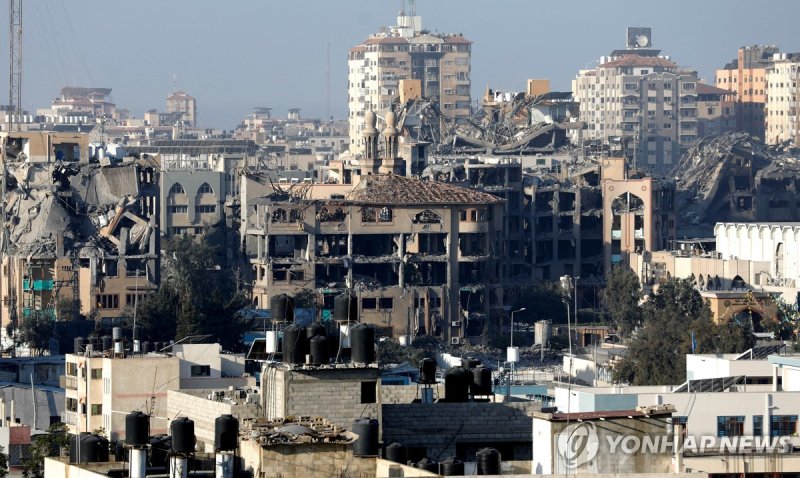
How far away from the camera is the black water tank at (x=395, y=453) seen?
31344 mm

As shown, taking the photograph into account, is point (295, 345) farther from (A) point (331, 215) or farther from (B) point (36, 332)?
(A) point (331, 215)

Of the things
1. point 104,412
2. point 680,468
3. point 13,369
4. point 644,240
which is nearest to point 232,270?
point 644,240

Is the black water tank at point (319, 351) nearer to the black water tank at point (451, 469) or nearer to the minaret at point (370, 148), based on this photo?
the black water tank at point (451, 469)

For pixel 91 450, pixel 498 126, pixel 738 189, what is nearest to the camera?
pixel 91 450

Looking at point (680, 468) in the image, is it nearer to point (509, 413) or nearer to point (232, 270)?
point (509, 413)

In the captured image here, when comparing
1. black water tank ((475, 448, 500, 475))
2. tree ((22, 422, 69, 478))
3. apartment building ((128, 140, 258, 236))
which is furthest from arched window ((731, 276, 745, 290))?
black water tank ((475, 448, 500, 475))

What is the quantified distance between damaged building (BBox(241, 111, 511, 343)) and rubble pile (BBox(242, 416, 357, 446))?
78957mm

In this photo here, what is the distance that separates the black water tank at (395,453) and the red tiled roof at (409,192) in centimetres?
8194

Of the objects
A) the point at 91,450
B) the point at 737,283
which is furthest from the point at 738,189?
the point at 91,450

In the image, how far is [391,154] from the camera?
12519cm

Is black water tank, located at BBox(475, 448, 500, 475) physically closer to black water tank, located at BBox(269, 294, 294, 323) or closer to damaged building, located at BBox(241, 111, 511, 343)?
black water tank, located at BBox(269, 294, 294, 323)

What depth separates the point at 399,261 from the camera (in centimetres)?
11400

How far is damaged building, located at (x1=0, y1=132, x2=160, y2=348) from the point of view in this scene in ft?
344

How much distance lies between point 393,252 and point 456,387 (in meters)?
75.8
